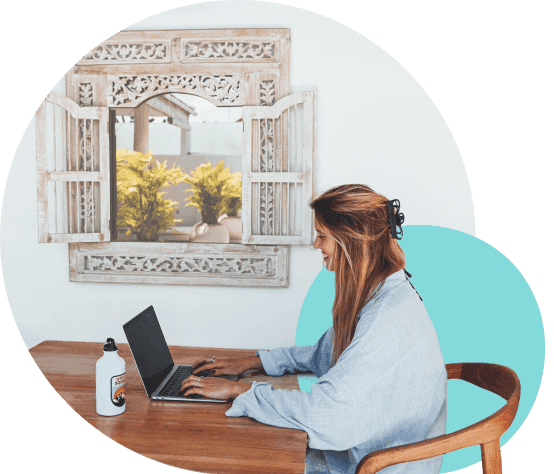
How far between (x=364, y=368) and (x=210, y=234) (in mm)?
2505

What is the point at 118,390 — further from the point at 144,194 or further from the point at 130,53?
the point at 130,53

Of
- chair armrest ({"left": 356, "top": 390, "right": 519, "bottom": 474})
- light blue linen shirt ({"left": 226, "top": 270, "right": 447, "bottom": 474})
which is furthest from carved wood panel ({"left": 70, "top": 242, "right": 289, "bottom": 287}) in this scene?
chair armrest ({"left": 356, "top": 390, "right": 519, "bottom": 474})

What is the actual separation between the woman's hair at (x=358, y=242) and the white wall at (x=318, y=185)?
1.63 m

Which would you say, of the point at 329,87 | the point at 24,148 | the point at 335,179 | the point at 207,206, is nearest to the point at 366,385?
the point at 335,179

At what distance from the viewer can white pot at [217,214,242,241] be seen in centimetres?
384

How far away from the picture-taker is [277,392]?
1601 millimetres

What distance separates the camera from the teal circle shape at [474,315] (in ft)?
8.81

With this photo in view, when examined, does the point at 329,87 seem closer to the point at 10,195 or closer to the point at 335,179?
the point at 335,179

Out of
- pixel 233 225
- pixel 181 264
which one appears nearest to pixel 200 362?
pixel 181 264

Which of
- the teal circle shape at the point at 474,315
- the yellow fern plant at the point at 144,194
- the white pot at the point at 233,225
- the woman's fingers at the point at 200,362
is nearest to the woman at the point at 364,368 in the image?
the woman's fingers at the point at 200,362

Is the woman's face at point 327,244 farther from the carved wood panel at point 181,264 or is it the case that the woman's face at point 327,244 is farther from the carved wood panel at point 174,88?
the carved wood panel at point 174,88

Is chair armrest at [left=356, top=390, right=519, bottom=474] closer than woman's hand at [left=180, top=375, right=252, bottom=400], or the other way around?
chair armrest at [left=356, top=390, right=519, bottom=474]

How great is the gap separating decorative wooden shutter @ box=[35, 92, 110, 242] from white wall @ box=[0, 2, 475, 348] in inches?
6.8

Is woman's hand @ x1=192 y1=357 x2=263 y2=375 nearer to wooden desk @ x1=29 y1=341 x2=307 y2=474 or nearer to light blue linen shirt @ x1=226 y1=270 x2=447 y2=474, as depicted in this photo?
wooden desk @ x1=29 y1=341 x2=307 y2=474
